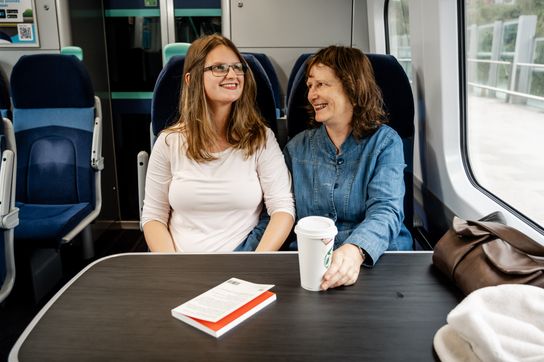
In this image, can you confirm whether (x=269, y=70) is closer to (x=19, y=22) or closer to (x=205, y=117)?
(x=19, y=22)

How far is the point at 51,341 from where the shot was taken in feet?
3.19

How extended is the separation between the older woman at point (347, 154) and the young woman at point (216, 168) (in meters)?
0.13

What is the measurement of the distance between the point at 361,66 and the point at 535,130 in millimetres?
1304

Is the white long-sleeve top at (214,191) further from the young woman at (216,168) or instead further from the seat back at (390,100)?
the seat back at (390,100)

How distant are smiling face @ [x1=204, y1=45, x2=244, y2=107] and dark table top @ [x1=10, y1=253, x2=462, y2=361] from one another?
0.70m

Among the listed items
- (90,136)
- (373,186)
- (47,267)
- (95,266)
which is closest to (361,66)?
(373,186)

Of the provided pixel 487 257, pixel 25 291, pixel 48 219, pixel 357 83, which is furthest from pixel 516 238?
pixel 25 291

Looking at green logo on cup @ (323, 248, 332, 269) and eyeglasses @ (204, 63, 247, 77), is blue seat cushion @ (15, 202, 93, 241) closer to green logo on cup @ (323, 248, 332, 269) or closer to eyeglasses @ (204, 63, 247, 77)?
eyeglasses @ (204, 63, 247, 77)

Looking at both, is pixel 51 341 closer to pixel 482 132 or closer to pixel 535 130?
pixel 482 132

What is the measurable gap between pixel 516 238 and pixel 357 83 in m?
0.83

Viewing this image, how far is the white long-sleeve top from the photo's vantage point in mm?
1808

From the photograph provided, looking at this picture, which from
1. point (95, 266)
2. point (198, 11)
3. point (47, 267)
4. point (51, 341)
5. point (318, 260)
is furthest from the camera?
point (198, 11)

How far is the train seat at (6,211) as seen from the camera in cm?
232

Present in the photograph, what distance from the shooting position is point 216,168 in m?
1.82
